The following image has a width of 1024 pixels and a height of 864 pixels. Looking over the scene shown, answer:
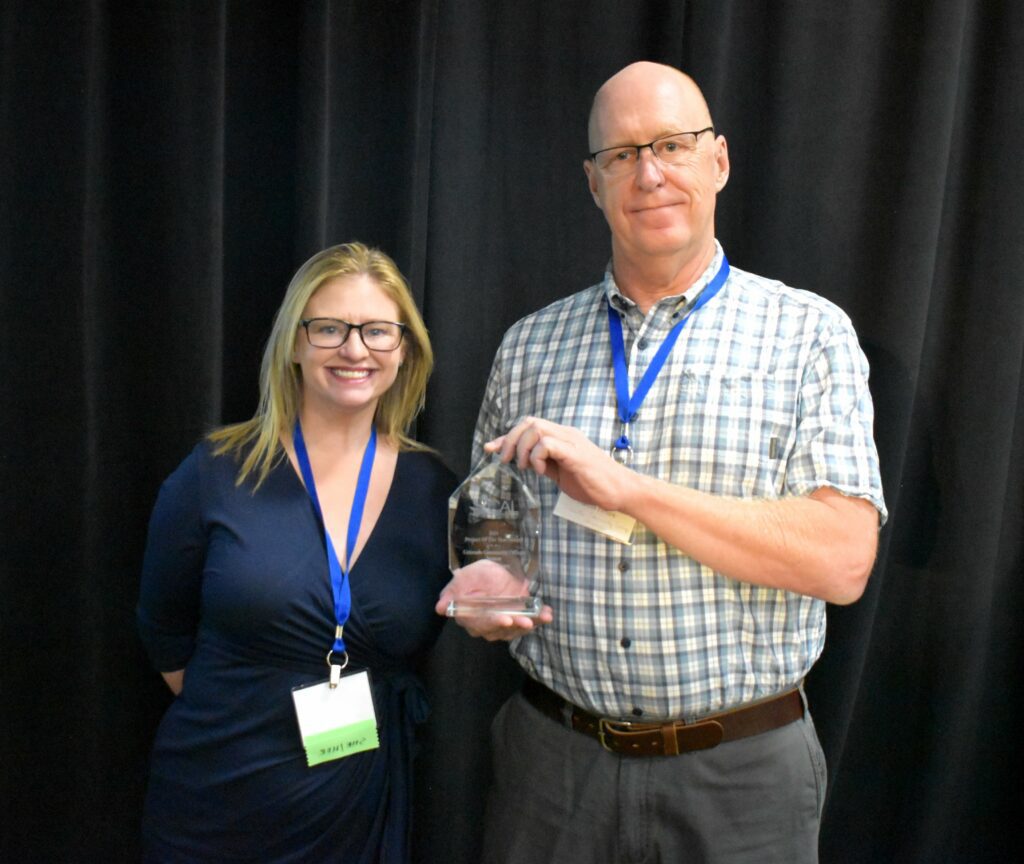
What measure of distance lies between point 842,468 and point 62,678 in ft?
6.06

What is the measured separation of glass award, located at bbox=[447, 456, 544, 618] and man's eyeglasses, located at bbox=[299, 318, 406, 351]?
0.32m

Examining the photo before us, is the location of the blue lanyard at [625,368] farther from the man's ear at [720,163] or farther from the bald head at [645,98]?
the bald head at [645,98]

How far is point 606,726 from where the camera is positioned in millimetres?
1522

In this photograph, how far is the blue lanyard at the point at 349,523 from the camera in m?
1.59

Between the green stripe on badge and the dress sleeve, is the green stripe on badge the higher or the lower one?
the lower one

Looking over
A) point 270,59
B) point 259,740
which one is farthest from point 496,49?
point 259,740

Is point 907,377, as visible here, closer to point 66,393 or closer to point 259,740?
point 259,740

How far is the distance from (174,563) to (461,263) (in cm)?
100

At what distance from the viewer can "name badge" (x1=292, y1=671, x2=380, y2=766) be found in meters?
1.57

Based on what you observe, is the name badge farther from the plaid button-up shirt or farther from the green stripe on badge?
the plaid button-up shirt

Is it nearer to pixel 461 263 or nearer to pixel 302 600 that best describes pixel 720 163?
pixel 461 263

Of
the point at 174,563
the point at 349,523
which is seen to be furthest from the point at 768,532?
the point at 174,563

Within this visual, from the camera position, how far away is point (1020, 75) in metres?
2.16

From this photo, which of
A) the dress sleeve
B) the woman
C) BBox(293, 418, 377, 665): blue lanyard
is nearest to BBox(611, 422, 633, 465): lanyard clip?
the woman
